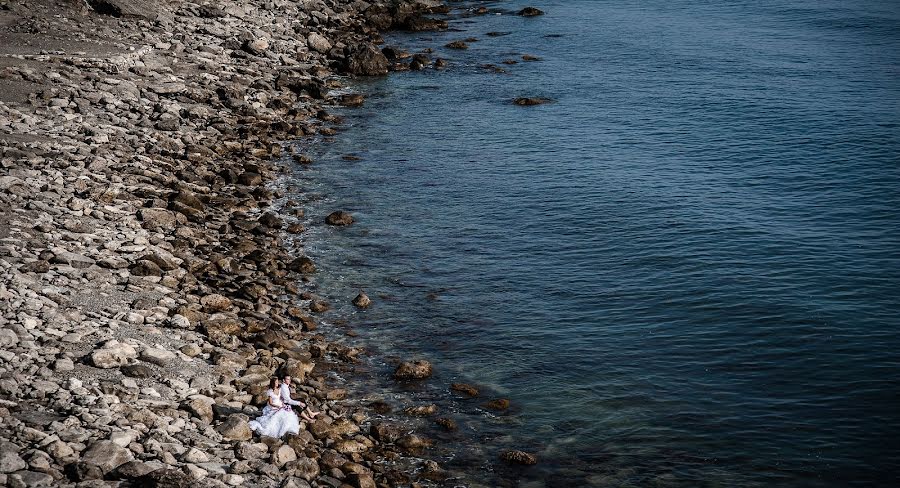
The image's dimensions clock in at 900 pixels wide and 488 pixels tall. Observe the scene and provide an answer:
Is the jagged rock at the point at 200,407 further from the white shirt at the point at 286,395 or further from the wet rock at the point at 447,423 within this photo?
the wet rock at the point at 447,423

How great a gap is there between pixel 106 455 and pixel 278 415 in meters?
5.00

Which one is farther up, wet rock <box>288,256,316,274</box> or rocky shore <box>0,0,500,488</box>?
rocky shore <box>0,0,500,488</box>

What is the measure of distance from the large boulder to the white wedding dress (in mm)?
46469


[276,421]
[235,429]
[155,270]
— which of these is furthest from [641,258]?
[235,429]

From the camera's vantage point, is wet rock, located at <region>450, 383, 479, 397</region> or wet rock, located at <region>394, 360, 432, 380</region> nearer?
wet rock, located at <region>450, 383, 479, 397</region>

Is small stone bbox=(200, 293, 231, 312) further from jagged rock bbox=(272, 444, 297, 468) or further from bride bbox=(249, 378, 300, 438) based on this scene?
jagged rock bbox=(272, 444, 297, 468)

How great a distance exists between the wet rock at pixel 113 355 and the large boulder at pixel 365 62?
148ft

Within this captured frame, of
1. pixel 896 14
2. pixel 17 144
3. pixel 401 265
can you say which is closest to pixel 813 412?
pixel 401 265

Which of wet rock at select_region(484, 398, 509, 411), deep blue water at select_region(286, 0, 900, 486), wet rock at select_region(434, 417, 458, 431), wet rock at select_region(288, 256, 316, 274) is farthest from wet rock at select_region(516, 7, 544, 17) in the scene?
wet rock at select_region(434, 417, 458, 431)

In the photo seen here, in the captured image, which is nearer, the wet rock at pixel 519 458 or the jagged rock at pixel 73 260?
the wet rock at pixel 519 458

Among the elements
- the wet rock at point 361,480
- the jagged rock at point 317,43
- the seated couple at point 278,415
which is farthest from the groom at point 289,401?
the jagged rock at point 317,43

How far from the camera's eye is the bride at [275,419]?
74.2ft

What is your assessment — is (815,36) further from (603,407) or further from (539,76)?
A: (603,407)

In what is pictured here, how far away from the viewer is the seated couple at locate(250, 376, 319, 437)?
22656 millimetres
